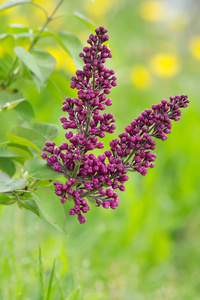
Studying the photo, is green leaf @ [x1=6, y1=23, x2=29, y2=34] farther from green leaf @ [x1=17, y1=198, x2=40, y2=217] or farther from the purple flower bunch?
green leaf @ [x1=17, y1=198, x2=40, y2=217]

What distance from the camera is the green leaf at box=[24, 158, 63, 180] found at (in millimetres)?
792

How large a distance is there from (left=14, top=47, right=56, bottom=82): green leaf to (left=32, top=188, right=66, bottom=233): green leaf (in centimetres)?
27

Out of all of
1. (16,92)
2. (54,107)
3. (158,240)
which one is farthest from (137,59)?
(16,92)

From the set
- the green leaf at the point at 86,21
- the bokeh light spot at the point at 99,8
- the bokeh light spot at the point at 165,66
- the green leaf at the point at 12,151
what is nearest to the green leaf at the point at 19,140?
the green leaf at the point at 12,151

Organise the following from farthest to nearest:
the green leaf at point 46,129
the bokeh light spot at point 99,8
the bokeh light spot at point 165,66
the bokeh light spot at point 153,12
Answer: the bokeh light spot at point 153,12 < the bokeh light spot at point 99,8 < the bokeh light spot at point 165,66 < the green leaf at point 46,129

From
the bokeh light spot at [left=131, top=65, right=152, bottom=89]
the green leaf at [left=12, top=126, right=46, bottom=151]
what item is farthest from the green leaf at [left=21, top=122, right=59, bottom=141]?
the bokeh light spot at [left=131, top=65, right=152, bottom=89]

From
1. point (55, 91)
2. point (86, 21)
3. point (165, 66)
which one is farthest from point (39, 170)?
point (165, 66)

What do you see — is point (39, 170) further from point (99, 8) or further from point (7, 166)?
point (99, 8)

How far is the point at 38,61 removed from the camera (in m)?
1.03

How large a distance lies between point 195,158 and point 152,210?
2.48 ft

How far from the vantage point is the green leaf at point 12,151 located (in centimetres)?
86

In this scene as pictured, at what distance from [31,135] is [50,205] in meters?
0.19

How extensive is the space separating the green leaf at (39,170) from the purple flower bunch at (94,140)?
0.01 meters

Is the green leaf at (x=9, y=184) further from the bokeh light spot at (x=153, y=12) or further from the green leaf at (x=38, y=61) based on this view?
the bokeh light spot at (x=153, y=12)
